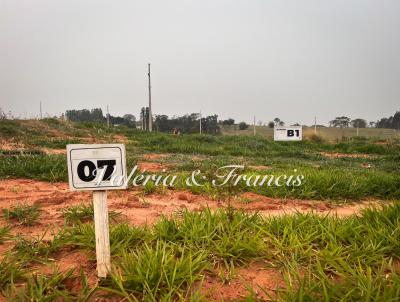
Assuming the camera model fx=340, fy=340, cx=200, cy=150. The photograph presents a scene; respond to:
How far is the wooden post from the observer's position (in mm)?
2098

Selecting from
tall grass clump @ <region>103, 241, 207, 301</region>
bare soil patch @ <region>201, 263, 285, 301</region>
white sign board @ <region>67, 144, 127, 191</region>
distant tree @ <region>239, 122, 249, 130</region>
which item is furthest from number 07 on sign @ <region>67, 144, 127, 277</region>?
distant tree @ <region>239, 122, 249, 130</region>

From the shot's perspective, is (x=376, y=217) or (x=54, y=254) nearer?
(x=54, y=254)

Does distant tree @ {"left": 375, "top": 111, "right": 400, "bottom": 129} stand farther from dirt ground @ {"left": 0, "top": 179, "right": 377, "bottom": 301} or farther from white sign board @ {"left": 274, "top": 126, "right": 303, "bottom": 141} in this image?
dirt ground @ {"left": 0, "top": 179, "right": 377, "bottom": 301}

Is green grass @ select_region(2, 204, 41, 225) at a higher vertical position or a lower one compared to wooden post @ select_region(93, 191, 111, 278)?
lower

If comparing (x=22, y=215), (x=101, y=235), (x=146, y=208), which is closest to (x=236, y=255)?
(x=101, y=235)

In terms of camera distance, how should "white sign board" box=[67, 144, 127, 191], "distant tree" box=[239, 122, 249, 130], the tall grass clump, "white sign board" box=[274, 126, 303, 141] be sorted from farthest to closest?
"distant tree" box=[239, 122, 249, 130], "white sign board" box=[274, 126, 303, 141], "white sign board" box=[67, 144, 127, 191], the tall grass clump

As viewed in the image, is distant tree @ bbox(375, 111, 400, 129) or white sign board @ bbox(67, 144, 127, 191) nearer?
white sign board @ bbox(67, 144, 127, 191)

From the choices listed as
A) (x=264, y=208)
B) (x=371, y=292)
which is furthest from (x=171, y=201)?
(x=371, y=292)

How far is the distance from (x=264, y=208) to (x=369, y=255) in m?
1.72

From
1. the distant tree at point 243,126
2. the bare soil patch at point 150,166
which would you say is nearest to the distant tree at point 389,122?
the distant tree at point 243,126

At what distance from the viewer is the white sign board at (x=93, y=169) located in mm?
2070

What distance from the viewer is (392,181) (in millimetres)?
5461

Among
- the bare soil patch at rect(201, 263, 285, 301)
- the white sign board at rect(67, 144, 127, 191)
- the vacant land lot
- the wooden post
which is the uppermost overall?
the white sign board at rect(67, 144, 127, 191)

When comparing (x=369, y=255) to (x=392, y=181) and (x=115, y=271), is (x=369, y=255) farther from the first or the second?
(x=392, y=181)
